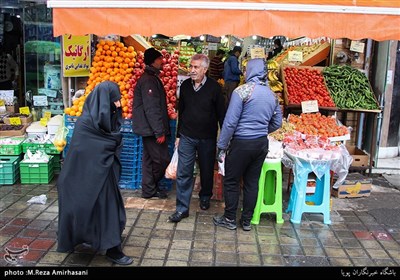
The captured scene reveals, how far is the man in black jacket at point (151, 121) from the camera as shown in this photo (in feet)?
17.7

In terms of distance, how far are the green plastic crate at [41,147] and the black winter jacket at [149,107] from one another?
1608 mm

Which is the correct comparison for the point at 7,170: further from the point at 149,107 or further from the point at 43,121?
the point at 149,107

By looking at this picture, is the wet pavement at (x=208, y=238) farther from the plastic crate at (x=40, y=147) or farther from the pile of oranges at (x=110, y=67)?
the pile of oranges at (x=110, y=67)

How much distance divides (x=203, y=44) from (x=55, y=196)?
7848mm

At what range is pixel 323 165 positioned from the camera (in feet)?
16.7

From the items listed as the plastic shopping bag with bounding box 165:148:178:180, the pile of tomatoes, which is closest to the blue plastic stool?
the plastic shopping bag with bounding box 165:148:178:180

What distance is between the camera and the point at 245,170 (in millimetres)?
4762

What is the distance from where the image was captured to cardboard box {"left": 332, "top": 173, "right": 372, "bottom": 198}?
6.16m

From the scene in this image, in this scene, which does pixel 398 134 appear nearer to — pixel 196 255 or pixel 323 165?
pixel 323 165

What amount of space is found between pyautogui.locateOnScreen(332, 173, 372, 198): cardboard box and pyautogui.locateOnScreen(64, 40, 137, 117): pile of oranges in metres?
3.37

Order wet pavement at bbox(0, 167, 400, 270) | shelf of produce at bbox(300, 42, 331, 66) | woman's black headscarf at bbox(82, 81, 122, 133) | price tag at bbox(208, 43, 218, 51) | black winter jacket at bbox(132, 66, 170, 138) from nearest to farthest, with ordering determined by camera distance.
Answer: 1. woman's black headscarf at bbox(82, 81, 122, 133)
2. wet pavement at bbox(0, 167, 400, 270)
3. black winter jacket at bbox(132, 66, 170, 138)
4. shelf of produce at bbox(300, 42, 331, 66)
5. price tag at bbox(208, 43, 218, 51)

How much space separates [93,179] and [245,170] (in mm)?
1764

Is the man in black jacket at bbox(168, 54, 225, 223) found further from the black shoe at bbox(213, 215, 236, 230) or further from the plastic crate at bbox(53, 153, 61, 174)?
the plastic crate at bbox(53, 153, 61, 174)
